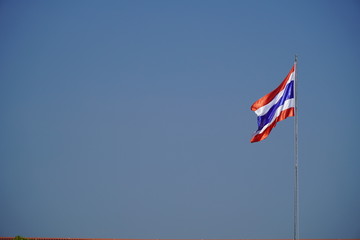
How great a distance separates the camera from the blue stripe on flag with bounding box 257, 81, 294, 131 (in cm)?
2758

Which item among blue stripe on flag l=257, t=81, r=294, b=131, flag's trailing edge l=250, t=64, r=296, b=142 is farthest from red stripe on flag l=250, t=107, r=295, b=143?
blue stripe on flag l=257, t=81, r=294, b=131

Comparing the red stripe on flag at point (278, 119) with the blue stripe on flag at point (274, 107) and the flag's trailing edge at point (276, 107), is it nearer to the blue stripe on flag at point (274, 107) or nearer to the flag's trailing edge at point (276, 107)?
the flag's trailing edge at point (276, 107)

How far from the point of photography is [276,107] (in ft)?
91.4

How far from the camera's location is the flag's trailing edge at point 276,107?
27.5 m

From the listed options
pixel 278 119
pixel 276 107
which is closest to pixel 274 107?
pixel 276 107

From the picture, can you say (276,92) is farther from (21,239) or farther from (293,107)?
(21,239)

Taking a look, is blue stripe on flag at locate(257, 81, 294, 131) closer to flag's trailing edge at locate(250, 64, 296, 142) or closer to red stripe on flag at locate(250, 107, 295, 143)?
flag's trailing edge at locate(250, 64, 296, 142)

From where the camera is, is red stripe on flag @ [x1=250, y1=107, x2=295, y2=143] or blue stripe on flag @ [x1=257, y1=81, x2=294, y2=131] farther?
blue stripe on flag @ [x1=257, y1=81, x2=294, y2=131]

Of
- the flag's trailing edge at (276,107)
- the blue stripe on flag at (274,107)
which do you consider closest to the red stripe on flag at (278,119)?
the flag's trailing edge at (276,107)

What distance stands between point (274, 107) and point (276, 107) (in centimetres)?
8

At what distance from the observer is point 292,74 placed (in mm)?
27406

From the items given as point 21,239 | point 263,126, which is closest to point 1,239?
point 21,239

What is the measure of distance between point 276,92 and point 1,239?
22.0m

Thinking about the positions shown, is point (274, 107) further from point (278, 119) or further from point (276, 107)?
point (278, 119)
